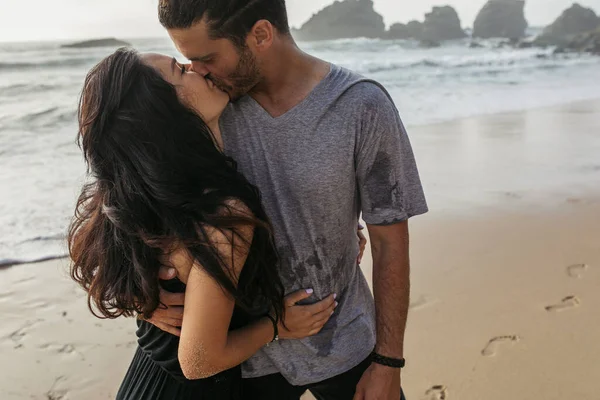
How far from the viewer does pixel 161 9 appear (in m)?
1.61

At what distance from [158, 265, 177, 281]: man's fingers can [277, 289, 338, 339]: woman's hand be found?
357 mm

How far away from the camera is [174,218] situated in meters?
1.47

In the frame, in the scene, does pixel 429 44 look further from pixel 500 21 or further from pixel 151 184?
pixel 151 184

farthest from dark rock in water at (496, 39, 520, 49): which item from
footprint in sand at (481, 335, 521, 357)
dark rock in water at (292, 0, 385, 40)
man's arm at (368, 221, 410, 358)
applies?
man's arm at (368, 221, 410, 358)

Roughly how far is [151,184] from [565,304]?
355 cm

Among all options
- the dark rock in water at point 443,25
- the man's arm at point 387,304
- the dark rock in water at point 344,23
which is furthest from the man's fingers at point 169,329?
the dark rock in water at point 443,25

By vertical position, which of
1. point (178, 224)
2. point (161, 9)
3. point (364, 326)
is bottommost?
point (364, 326)

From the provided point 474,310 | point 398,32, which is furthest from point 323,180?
point 398,32

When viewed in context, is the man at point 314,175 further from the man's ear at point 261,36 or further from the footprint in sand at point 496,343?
the footprint in sand at point 496,343

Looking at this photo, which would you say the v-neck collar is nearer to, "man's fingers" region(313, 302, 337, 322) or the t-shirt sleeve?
the t-shirt sleeve

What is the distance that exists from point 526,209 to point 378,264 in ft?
15.6

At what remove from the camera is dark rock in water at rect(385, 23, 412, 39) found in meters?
38.2

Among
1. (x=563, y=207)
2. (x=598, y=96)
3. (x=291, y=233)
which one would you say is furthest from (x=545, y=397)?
(x=598, y=96)

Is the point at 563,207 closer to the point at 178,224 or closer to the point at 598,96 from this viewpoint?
the point at 178,224
